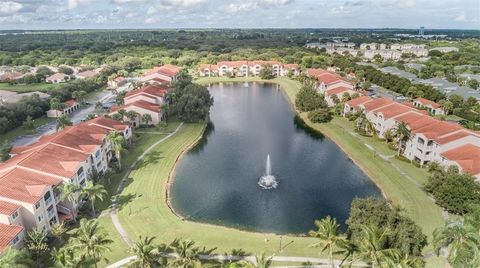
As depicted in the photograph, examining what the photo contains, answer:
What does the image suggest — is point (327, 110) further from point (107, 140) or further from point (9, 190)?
point (9, 190)

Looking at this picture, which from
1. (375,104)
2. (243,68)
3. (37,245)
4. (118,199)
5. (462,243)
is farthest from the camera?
(243,68)

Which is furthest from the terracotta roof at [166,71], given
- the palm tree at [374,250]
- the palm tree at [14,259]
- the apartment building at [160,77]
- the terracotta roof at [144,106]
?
the palm tree at [374,250]

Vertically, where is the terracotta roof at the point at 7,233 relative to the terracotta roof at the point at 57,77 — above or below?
below

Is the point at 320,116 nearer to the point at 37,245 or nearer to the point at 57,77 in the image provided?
the point at 37,245

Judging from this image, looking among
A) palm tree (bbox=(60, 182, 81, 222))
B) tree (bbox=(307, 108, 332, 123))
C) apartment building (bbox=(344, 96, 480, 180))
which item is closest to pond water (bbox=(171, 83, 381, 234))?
tree (bbox=(307, 108, 332, 123))

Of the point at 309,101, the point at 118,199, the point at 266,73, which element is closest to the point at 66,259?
the point at 118,199

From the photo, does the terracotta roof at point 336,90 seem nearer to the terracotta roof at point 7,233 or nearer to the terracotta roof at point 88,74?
the terracotta roof at point 7,233
